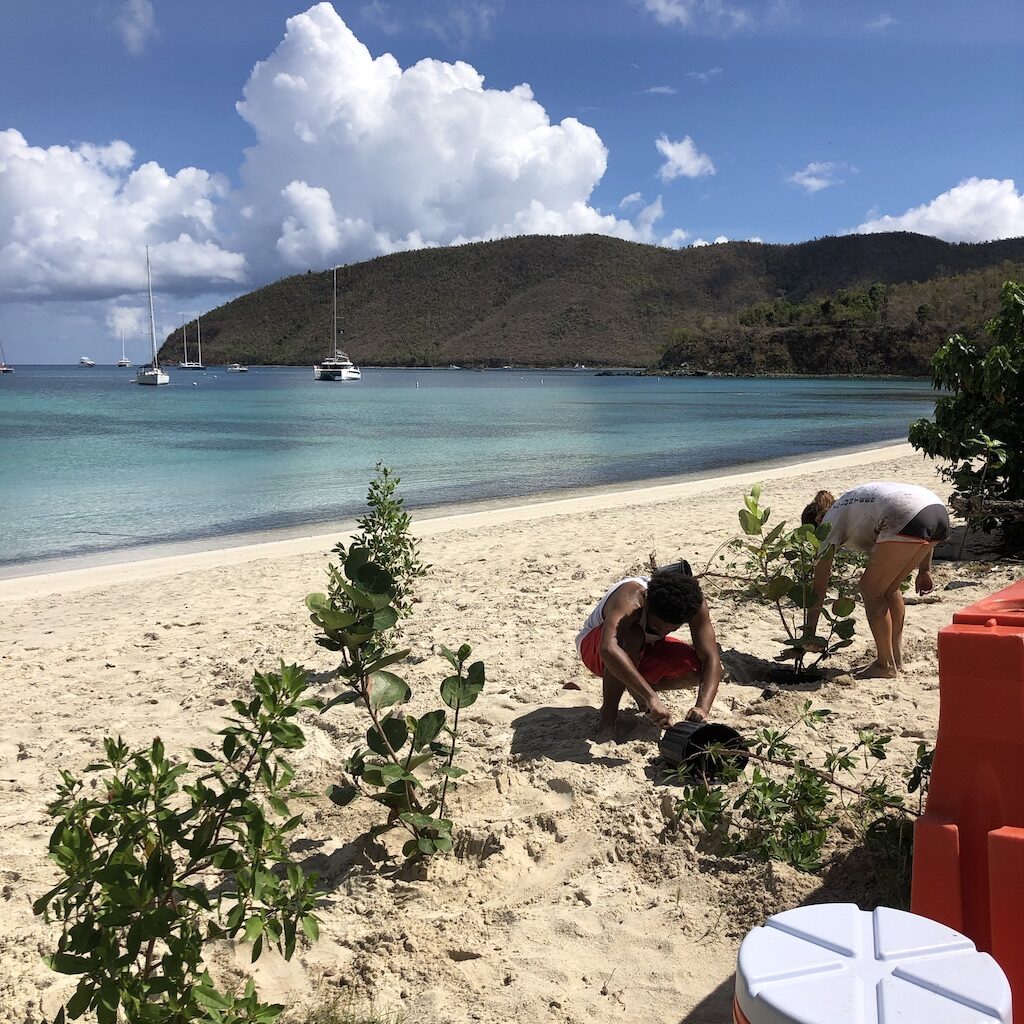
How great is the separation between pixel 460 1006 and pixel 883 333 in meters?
113

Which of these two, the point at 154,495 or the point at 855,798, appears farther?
the point at 154,495

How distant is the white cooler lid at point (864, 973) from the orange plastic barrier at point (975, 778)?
0.47 m

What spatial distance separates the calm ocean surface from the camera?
14906 millimetres

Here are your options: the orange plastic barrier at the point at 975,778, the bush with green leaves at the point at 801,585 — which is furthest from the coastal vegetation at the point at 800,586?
the orange plastic barrier at the point at 975,778

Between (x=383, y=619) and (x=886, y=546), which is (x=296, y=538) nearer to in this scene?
(x=886, y=546)

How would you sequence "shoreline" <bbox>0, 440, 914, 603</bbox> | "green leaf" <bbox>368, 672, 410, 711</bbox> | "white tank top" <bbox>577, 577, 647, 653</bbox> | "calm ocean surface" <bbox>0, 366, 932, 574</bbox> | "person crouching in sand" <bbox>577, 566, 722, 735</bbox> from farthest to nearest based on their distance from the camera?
"calm ocean surface" <bbox>0, 366, 932, 574</bbox> < "shoreline" <bbox>0, 440, 914, 603</bbox> < "white tank top" <bbox>577, 577, 647, 653</bbox> < "person crouching in sand" <bbox>577, 566, 722, 735</bbox> < "green leaf" <bbox>368, 672, 410, 711</bbox>

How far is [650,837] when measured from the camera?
312 cm

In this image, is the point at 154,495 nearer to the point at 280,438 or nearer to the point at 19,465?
the point at 19,465

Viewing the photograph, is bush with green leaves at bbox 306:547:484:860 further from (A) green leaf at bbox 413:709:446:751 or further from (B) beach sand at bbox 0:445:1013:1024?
(B) beach sand at bbox 0:445:1013:1024

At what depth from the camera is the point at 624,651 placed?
12.8ft

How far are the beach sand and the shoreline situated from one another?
1706mm

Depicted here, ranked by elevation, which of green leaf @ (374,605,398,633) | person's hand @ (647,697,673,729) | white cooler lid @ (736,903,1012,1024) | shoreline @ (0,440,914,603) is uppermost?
green leaf @ (374,605,398,633)

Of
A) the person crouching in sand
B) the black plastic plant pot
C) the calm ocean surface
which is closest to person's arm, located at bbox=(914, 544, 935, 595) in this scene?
the person crouching in sand

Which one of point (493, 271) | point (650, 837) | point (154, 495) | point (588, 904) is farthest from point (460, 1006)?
point (493, 271)
